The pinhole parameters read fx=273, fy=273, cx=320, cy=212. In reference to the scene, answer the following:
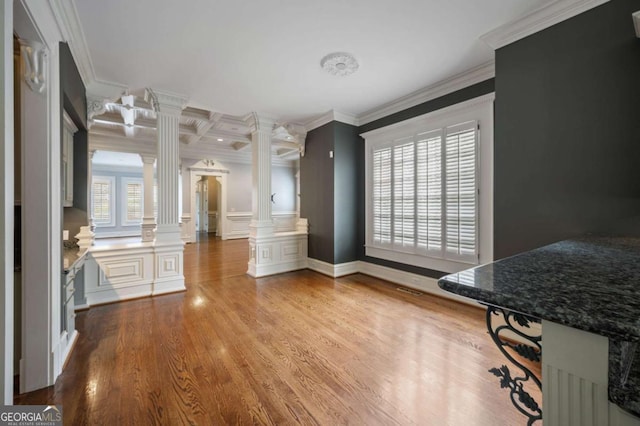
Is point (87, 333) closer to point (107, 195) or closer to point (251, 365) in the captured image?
point (251, 365)

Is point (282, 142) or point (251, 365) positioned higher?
point (282, 142)

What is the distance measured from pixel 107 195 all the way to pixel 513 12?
11.8m

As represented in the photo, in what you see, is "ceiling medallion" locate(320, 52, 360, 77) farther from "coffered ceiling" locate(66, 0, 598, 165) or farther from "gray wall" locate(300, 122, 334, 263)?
"gray wall" locate(300, 122, 334, 263)

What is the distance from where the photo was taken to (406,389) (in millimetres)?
1842

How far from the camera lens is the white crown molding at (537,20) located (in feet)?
6.93

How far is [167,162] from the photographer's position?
3.94 meters

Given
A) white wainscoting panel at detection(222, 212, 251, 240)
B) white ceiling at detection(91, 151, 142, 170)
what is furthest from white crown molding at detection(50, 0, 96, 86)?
white wainscoting panel at detection(222, 212, 251, 240)

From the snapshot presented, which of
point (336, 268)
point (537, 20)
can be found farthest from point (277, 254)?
point (537, 20)

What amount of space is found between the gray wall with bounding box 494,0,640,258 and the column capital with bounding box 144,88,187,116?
13.2 ft

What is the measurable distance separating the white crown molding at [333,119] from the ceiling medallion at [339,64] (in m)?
1.37

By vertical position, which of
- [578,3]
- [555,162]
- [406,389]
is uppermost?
[578,3]

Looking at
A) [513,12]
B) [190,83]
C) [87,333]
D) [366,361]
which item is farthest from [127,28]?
[366,361]

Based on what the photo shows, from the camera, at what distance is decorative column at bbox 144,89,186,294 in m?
3.85

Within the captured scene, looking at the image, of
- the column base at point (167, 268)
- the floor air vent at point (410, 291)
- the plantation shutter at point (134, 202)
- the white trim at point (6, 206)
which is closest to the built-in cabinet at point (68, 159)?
the column base at point (167, 268)
